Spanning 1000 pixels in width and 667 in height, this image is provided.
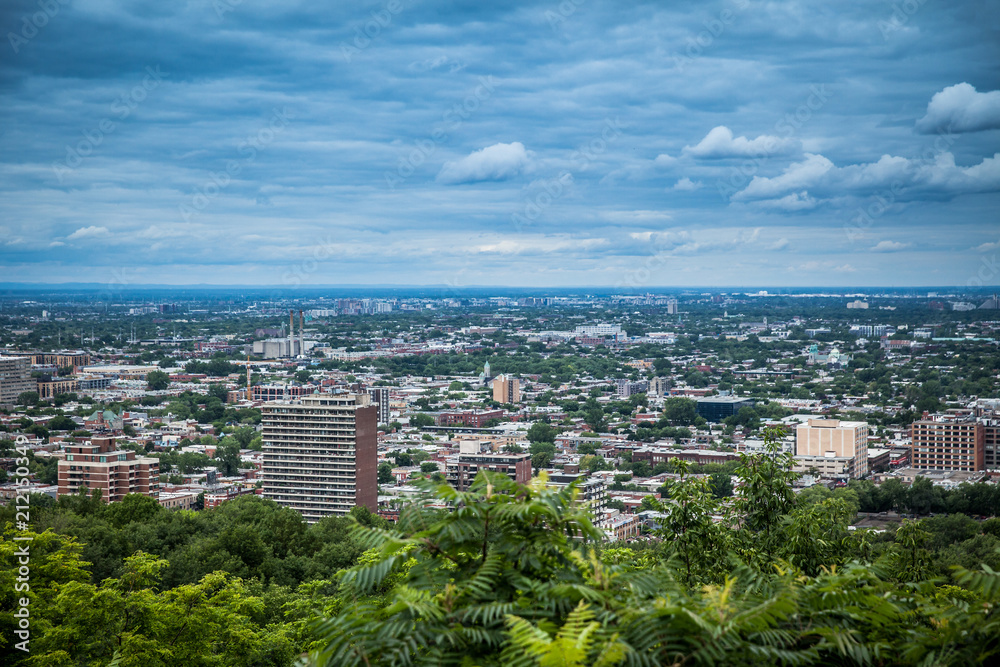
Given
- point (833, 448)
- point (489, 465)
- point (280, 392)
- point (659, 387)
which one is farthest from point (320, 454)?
point (659, 387)

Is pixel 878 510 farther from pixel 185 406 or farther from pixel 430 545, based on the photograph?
pixel 185 406

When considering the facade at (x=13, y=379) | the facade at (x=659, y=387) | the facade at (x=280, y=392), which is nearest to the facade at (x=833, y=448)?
the facade at (x=659, y=387)

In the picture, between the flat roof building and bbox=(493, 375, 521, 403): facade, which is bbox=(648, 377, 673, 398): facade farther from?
the flat roof building

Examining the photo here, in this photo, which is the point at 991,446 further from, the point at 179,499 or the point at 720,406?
the point at 179,499

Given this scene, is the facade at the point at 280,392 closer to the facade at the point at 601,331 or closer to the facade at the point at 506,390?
the facade at the point at 506,390

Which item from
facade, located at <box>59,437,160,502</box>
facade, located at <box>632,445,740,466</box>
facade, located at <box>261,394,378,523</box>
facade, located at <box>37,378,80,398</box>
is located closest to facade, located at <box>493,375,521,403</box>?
facade, located at <box>632,445,740,466</box>

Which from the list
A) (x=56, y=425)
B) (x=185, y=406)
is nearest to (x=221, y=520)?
(x=56, y=425)
